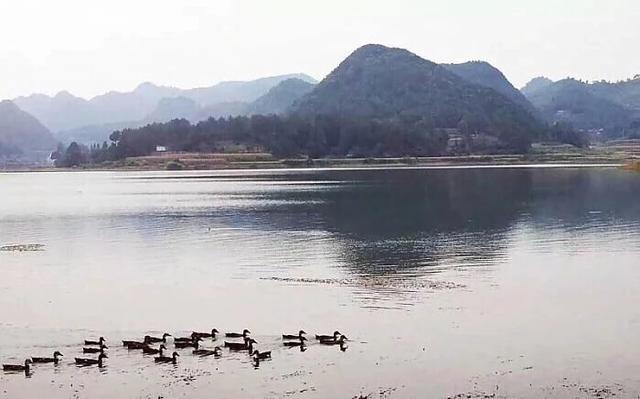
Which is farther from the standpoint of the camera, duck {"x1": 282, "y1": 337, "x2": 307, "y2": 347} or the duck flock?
duck {"x1": 282, "y1": 337, "x2": 307, "y2": 347}

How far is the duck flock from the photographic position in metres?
23.9

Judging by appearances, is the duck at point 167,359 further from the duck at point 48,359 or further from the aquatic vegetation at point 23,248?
the aquatic vegetation at point 23,248

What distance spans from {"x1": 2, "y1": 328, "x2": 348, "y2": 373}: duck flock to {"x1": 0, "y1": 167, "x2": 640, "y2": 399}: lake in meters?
0.35

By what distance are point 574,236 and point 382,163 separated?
14704cm

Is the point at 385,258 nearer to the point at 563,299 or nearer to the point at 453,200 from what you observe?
the point at 563,299

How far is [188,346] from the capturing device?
25.5 metres

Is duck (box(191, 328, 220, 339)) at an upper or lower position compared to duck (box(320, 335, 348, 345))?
upper

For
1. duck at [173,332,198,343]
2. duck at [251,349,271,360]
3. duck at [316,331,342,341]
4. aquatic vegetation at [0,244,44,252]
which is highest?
aquatic vegetation at [0,244,44,252]

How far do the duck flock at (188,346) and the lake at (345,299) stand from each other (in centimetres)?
35

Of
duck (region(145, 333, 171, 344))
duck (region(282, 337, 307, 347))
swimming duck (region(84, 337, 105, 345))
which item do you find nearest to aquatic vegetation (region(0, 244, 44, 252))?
swimming duck (region(84, 337, 105, 345))

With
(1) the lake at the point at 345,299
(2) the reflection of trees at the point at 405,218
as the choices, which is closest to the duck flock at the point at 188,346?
(1) the lake at the point at 345,299

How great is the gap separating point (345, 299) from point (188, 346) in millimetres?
9057

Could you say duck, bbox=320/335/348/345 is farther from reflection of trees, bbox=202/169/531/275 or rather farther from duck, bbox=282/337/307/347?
reflection of trees, bbox=202/169/531/275

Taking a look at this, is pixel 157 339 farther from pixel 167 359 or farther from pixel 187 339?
pixel 167 359
